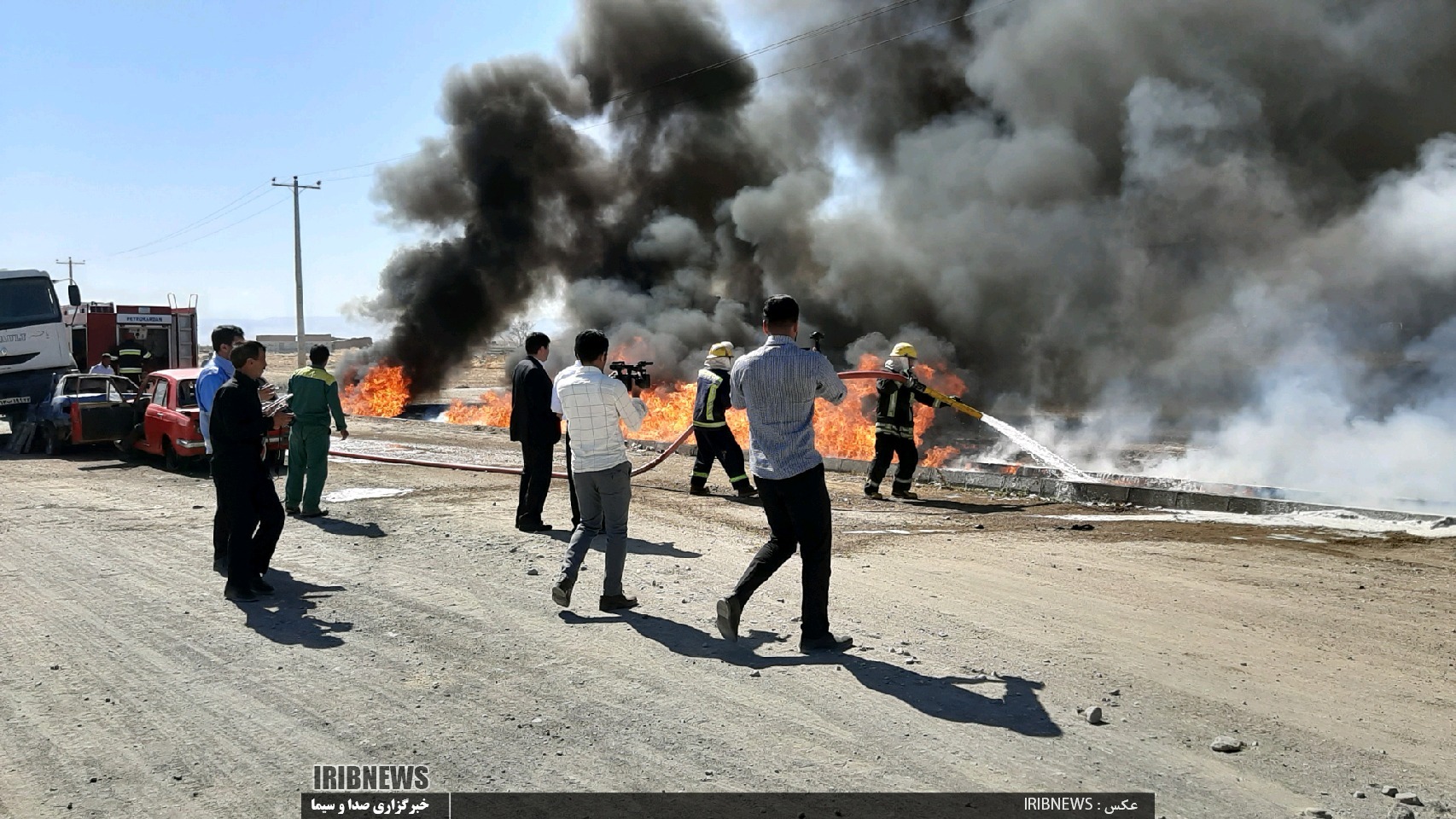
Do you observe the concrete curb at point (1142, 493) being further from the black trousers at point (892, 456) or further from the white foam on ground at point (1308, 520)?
the black trousers at point (892, 456)

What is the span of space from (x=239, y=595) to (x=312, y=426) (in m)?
2.89

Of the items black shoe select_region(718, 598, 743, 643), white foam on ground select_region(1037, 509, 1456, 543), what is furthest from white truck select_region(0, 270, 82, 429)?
white foam on ground select_region(1037, 509, 1456, 543)

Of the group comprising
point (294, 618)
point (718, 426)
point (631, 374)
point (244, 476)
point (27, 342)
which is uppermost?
point (27, 342)

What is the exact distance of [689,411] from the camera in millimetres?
18906

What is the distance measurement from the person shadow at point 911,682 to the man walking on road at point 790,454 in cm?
15

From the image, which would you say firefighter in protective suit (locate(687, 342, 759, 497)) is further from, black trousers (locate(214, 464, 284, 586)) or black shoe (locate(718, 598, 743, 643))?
black shoe (locate(718, 598, 743, 643))

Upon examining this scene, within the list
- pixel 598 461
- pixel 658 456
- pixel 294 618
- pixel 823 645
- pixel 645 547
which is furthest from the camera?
pixel 658 456

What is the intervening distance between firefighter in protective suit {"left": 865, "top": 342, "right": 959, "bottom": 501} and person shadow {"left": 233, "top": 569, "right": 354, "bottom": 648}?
604 centimetres

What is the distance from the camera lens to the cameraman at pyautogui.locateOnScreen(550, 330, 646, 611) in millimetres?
5656

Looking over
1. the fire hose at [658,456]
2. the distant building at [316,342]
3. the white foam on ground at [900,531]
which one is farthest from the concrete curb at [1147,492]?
the distant building at [316,342]

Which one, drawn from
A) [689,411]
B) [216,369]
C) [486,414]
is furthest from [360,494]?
[486,414]

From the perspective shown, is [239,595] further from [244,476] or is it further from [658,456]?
[658,456]

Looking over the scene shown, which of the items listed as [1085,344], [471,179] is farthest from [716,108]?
[1085,344]

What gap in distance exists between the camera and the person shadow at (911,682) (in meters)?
4.14
